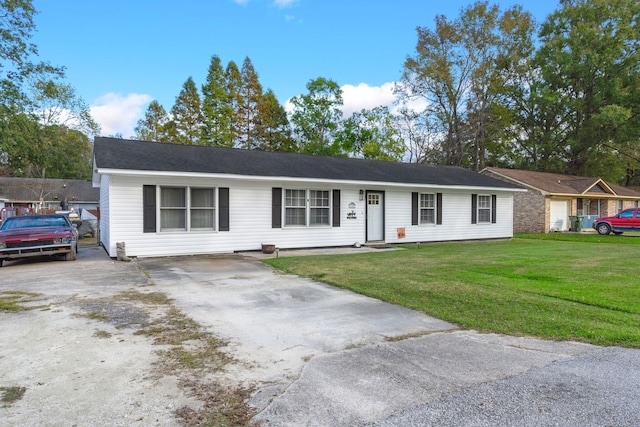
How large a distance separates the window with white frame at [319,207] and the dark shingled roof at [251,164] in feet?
2.42

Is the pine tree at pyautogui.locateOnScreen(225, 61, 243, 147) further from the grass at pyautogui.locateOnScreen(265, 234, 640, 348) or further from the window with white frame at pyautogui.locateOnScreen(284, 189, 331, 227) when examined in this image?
the grass at pyautogui.locateOnScreen(265, 234, 640, 348)

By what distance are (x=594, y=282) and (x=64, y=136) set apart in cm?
4572

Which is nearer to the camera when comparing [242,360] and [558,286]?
[242,360]

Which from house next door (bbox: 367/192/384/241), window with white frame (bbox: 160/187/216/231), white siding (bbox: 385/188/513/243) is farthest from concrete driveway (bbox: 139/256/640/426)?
white siding (bbox: 385/188/513/243)

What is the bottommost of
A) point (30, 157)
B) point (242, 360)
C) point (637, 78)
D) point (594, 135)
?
point (242, 360)

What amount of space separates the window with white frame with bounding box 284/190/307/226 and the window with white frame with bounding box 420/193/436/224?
214 inches

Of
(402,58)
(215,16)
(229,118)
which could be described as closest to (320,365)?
(215,16)

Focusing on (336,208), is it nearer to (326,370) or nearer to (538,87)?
(326,370)

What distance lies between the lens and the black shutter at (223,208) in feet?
40.5

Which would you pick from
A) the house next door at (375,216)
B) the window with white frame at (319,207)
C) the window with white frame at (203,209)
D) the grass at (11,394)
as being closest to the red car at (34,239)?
the window with white frame at (203,209)

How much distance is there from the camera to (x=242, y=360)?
381 cm

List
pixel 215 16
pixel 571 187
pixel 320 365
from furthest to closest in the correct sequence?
pixel 571 187 < pixel 215 16 < pixel 320 365

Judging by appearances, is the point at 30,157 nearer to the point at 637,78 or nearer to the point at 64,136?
the point at 64,136

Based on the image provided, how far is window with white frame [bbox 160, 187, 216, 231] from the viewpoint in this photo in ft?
38.4
